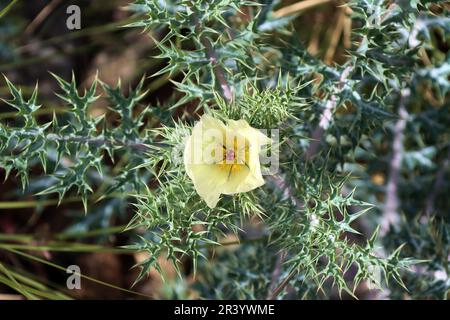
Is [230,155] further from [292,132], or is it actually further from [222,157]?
[292,132]

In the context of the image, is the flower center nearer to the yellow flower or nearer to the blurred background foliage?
the yellow flower

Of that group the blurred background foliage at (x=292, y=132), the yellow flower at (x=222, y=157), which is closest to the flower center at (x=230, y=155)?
the yellow flower at (x=222, y=157)

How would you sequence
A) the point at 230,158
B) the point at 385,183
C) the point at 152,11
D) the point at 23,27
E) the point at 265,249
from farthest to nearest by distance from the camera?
1. the point at 23,27
2. the point at 385,183
3. the point at 265,249
4. the point at 152,11
5. the point at 230,158

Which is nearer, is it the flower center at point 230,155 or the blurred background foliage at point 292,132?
the flower center at point 230,155

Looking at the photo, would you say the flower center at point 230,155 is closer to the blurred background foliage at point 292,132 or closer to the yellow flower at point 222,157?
the yellow flower at point 222,157

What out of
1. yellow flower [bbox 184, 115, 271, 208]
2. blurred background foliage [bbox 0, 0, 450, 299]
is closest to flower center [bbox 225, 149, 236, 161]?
yellow flower [bbox 184, 115, 271, 208]
